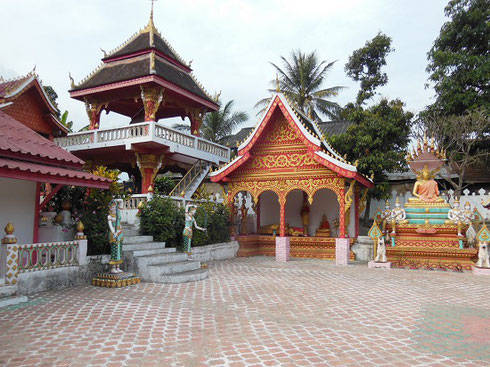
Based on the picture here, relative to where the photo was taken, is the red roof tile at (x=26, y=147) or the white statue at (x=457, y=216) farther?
the white statue at (x=457, y=216)

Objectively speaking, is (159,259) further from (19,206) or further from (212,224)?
(212,224)

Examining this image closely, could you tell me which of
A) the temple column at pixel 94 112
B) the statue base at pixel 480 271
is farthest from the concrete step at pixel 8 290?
the temple column at pixel 94 112

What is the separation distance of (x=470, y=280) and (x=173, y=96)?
39.9 feet

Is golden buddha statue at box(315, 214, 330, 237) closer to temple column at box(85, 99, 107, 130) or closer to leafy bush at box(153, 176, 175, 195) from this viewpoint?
leafy bush at box(153, 176, 175, 195)

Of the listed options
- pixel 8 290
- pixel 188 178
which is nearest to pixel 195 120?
pixel 188 178

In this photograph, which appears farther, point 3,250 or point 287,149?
point 287,149

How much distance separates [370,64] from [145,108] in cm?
1080

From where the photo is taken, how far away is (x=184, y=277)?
7.88 m

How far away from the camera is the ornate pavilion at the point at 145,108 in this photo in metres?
13.9

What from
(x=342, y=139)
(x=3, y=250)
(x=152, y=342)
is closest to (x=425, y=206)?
(x=342, y=139)

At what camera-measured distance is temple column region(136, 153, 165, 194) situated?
14.2m

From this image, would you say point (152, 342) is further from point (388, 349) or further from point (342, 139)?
point (342, 139)

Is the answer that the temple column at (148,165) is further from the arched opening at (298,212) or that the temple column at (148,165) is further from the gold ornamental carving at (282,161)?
the arched opening at (298,212)

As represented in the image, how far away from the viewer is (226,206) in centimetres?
1277
